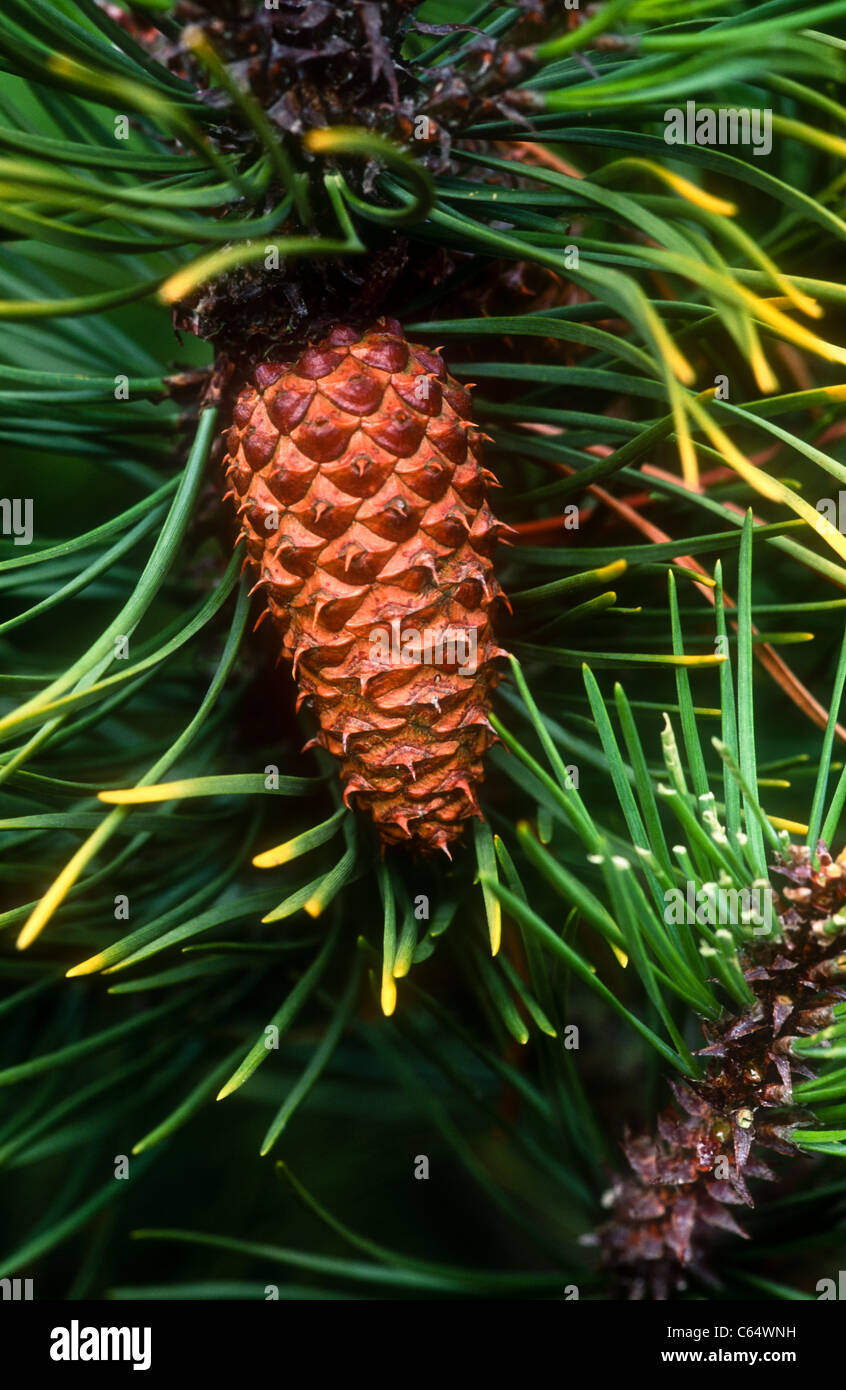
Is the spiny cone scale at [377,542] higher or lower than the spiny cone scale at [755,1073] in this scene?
higher

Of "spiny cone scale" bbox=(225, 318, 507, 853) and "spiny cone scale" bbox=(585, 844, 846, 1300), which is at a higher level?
"spiny cone scale" bbox=(225, 318, 507, 853)

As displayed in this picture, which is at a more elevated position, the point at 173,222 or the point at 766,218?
the point at 766,218

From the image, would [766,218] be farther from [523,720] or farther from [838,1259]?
[838,1259]

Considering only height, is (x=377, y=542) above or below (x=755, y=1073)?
above

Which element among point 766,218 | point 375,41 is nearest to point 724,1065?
point 375,41
